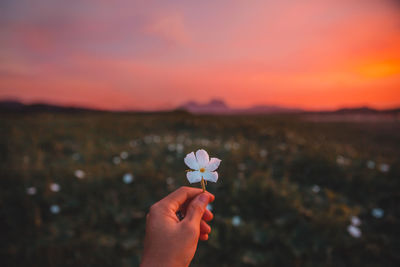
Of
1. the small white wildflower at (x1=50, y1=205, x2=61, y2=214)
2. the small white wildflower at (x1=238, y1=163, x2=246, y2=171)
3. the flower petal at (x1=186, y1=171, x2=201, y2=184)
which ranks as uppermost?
the flower petal at (x1=186, y1=171, x2=201, y2=184)

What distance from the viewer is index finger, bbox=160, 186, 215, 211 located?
3.34 ft

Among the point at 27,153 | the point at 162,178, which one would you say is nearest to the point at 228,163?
the point at 162,178

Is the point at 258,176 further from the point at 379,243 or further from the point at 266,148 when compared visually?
the point at 266,148

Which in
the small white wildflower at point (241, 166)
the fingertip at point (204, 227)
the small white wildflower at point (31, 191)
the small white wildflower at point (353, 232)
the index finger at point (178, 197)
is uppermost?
the index finger at point (178, 197)

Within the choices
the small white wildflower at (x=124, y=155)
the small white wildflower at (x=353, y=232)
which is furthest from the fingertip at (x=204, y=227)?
the small white wildflower at (x=124, y=155)

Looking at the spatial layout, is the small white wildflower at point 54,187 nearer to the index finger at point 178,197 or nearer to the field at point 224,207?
the field at point 224,207

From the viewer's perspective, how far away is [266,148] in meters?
5.62

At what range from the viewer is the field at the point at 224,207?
2.43 metres

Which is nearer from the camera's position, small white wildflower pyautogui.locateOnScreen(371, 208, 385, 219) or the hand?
the hand

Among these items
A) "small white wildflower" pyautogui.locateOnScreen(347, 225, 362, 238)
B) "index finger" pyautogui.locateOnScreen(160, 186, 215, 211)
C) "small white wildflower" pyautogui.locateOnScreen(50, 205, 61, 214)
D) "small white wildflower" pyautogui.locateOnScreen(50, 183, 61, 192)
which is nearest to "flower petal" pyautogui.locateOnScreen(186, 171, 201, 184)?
"index finger" pyautogui.locateOnScreen(160, 186, 215, 211)

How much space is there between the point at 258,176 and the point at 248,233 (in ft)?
3.83

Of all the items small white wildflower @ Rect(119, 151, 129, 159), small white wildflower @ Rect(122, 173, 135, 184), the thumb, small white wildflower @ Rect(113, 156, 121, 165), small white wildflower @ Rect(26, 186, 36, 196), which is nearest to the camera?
the thumb

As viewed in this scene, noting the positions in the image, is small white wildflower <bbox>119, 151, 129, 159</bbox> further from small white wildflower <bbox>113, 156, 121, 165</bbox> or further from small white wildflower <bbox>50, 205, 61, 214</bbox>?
small white wildflower <bbox>50, 205, 61, 214</bbox>

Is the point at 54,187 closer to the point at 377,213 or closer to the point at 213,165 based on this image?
the point at 213,165
